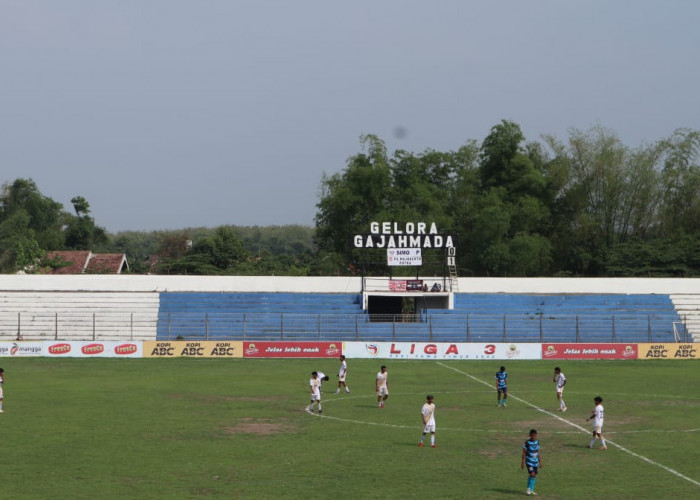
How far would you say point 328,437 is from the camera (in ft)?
104

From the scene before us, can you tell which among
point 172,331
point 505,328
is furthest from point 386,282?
point 172,331

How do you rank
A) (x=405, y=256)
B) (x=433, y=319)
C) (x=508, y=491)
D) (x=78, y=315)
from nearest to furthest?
(x=508, y=491) → (x=78, y=315) → (x=433, y=319) → (x=405, y=256)

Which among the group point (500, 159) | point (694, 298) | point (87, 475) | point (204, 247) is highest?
point (500, 159)

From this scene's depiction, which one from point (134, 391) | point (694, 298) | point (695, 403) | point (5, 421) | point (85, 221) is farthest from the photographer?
point (85, 221)

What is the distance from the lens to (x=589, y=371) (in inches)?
2325

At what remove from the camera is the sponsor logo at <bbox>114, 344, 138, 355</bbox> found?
65625mm

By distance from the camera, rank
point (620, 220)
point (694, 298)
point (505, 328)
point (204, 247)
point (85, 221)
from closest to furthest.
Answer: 1. point (505, 328)
2. point (694, 298)
3. point (620, 220)
4. point (204, 247)
5. point (85, 221)

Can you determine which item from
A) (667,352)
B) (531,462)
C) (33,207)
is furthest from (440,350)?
(33,207)

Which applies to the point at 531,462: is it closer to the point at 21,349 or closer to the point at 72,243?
the point at 21,349

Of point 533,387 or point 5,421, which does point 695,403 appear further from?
point 5,421

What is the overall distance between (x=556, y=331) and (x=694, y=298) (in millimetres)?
17977

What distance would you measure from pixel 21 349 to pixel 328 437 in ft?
134

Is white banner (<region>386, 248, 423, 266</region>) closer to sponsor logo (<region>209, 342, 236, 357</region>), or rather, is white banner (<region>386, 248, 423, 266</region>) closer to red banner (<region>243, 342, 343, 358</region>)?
red banner (<region>243, 342, 343, 358</region>)

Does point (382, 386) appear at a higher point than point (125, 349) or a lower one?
lower
